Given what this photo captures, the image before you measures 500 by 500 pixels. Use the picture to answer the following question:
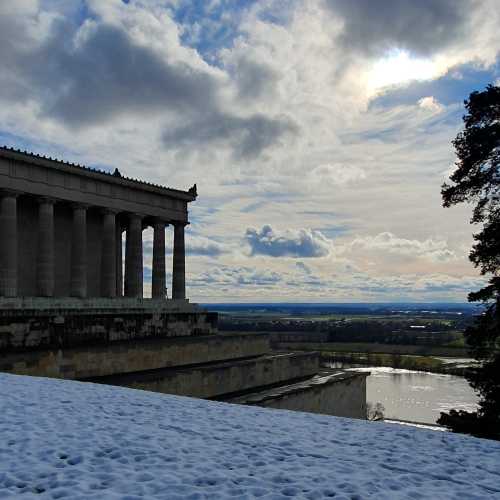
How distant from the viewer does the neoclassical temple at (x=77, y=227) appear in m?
30.0

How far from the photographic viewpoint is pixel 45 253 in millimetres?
31016

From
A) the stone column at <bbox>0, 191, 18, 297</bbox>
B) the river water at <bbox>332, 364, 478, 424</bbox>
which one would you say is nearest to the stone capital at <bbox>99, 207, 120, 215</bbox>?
the stone column at <bbox>0, 191, 18, 297</bbox>

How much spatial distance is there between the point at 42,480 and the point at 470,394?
80.1 m

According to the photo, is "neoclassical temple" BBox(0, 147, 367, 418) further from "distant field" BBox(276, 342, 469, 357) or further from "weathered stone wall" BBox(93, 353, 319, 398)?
"distant field" BBox(276, 342, 469, 357)

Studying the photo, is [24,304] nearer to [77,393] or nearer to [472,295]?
[77,393]

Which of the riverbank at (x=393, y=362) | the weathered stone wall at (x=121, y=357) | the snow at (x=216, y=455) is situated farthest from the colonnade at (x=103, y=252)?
the riverbank at (x=393, y=362)

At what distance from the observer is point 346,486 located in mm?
6914

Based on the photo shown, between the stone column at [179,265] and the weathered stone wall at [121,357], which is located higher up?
the stone column at [179,265]

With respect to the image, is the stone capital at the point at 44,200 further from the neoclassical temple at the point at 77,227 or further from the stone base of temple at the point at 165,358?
the stone base of temple at the point at 165,358

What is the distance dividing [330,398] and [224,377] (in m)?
8.99

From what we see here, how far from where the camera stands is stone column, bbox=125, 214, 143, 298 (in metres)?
37.3

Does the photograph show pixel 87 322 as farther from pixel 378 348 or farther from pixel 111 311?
pixel 378 348

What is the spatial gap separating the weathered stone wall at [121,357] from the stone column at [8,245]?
785 cm

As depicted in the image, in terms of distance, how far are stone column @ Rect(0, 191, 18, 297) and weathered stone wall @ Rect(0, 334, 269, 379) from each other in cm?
785
